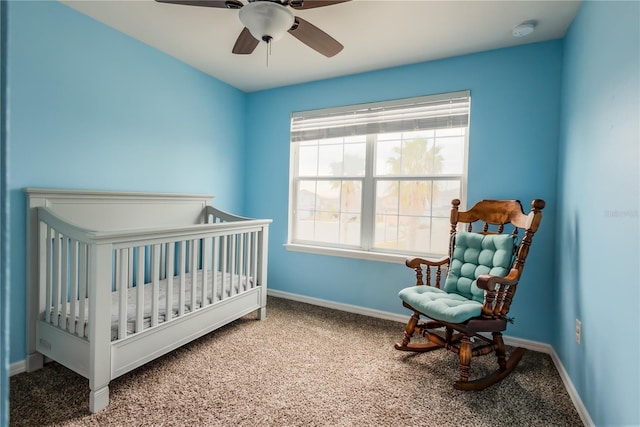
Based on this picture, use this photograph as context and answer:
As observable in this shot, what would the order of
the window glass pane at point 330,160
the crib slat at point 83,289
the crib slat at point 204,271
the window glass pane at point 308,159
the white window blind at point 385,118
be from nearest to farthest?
the crib slat at point 83,289 < the crib slat at point 204,271 < the white window blind at point 385,118 < the window glass pane at point 330,160 < the window glass pane at point 308,159

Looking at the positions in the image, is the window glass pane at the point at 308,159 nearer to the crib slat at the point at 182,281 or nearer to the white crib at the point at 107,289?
the white crib at the point at 107,289

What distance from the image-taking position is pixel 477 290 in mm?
2148

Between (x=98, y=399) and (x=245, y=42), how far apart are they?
212cm

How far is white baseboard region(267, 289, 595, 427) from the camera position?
5.42 feet

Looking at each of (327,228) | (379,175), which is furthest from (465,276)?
(327,228)

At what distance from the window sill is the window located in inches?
0.4

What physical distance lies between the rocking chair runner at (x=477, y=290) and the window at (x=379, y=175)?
405 millimetres

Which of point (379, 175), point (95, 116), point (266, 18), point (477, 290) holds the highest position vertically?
point (266, 18)

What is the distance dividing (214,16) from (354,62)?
121 centimetres

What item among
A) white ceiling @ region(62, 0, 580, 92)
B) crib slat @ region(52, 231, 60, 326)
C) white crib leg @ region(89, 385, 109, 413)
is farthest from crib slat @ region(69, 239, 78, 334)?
white ceiling @ region(62, 0, 580, 92)

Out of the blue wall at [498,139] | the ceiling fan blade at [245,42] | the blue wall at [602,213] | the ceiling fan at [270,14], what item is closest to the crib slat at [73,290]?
the ceiling fan at [270,14]

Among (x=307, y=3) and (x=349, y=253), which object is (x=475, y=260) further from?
(x=307, y=3)

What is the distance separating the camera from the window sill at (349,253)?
2836 mm

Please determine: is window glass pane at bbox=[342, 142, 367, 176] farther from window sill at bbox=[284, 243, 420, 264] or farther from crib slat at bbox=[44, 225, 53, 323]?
crib slat at bbox=[44, 225, 53, 323]
